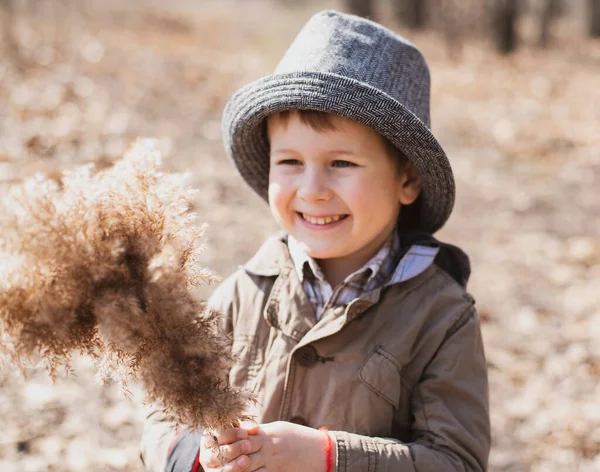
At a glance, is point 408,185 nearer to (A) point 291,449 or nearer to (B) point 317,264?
(B) point 317,264

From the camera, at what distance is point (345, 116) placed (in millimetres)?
1926

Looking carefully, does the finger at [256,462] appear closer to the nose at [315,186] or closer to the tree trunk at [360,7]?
the nose at [315,186]

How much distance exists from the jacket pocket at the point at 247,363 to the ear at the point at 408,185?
661 mm

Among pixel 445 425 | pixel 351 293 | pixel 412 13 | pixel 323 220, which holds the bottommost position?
pixel 445 425

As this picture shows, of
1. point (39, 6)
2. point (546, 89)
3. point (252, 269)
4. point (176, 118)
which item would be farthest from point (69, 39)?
point (252, 269)

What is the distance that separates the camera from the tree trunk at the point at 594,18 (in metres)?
17.7

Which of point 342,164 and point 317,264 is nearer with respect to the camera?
point 342,164

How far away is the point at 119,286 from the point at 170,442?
2.48 ft

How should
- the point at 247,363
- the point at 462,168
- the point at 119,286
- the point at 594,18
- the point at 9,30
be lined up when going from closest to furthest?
1. the point at 119,286
2. the point at 247,363
3. the point at 462,168
4. the point at 9,30
5. the point at 594,18

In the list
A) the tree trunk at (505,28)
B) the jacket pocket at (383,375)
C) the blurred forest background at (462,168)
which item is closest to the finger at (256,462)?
the jacket pocket at (383,375)

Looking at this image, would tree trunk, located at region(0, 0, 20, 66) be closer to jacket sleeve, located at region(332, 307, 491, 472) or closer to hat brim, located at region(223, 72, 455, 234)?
hat brim, located at region(223, 72, 455, 234)

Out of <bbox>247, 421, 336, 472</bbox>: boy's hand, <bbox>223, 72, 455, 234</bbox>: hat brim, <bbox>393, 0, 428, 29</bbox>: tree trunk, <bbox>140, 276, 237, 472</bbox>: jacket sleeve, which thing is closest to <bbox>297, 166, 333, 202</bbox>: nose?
<bbox>223, 72, 455, 234</bbox>: hat brim

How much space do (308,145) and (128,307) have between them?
830 mm

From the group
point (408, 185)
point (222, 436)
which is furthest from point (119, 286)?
point (408, 185)
